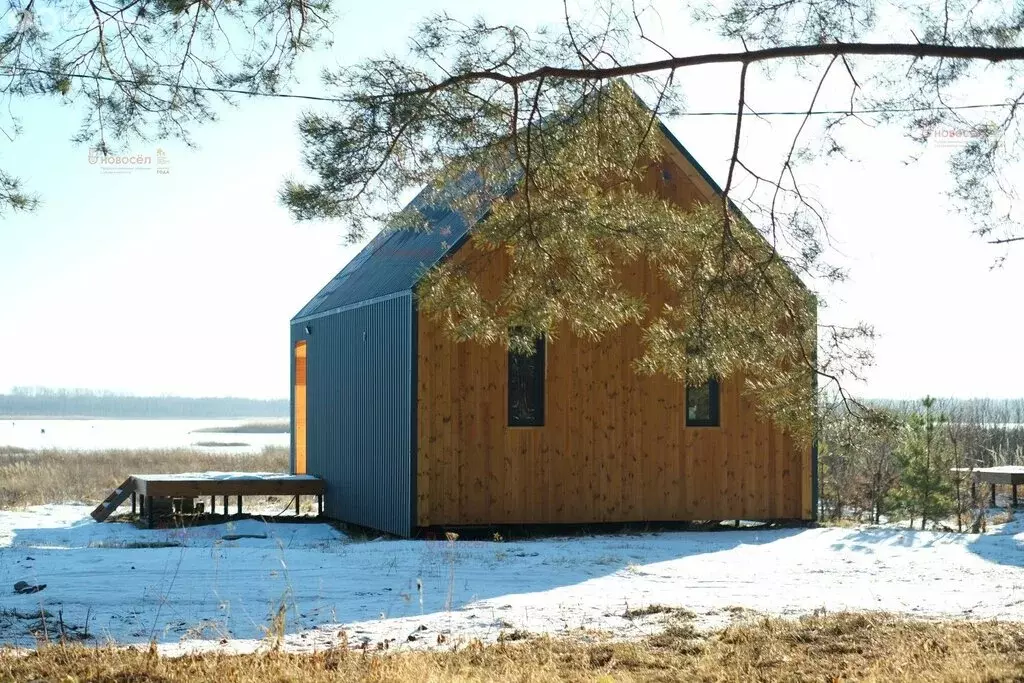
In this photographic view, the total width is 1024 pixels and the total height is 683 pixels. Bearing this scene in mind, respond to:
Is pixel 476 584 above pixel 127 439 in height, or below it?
above

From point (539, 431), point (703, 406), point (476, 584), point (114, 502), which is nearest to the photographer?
point (476, 584)

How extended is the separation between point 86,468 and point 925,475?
730 inches

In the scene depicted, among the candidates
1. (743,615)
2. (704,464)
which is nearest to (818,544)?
(704,464)

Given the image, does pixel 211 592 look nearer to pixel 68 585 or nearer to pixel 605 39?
pixel 68 585

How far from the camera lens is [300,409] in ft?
65.0

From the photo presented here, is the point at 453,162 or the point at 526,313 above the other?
the point at 453,162

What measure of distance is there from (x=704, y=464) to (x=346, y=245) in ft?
23.1

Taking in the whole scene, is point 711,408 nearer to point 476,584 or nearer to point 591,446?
point 591,446

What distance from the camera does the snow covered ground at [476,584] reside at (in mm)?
7492

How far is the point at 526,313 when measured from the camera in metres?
8.95

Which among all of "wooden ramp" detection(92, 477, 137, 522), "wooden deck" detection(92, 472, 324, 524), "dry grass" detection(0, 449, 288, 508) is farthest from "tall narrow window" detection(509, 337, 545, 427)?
"dry grass" detection(0, 449, 288, 508)

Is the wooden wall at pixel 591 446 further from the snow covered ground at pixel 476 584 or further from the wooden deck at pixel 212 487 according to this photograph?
the wooden deck at pixel 212 487

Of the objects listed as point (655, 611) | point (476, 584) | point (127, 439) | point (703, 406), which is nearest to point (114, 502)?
point (703, 406)

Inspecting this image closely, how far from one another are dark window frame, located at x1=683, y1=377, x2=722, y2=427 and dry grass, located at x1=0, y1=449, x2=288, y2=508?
10844mm
